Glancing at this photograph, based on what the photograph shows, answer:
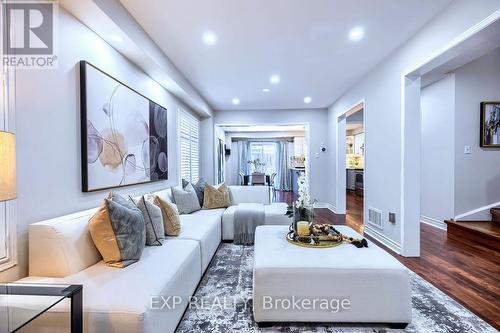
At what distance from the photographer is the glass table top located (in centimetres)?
106

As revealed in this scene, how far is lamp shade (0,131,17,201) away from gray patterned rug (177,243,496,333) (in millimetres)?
1403

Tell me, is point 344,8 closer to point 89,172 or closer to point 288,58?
point 288,58

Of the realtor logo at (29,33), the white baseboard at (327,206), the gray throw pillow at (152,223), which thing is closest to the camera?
the realtor logo at (29,33)

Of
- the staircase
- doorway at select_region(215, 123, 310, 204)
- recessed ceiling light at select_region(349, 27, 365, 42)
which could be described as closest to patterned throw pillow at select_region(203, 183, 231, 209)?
recessed ceiling light at select_region(349, 27, 365, 42)

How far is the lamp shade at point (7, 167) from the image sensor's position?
88 cm

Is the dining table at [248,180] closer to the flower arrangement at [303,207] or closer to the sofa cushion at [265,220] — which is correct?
the sofa cushion at [265,220]

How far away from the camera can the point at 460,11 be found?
2.11 m

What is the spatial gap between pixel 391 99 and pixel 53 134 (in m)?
3.80

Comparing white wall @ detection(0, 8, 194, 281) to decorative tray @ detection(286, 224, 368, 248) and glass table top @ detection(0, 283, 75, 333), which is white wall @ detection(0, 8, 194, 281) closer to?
glass table top @ detection(0, 283, 75, 333)

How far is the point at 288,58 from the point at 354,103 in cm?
193

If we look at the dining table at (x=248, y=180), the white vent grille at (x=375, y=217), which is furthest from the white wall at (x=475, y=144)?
the dining table at (x=248, y=180)

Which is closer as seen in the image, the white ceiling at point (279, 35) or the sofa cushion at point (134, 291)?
the sofa cushion at point (134, 291)

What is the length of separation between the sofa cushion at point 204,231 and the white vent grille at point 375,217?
7.96 ft

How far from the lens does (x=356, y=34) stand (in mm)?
2682
